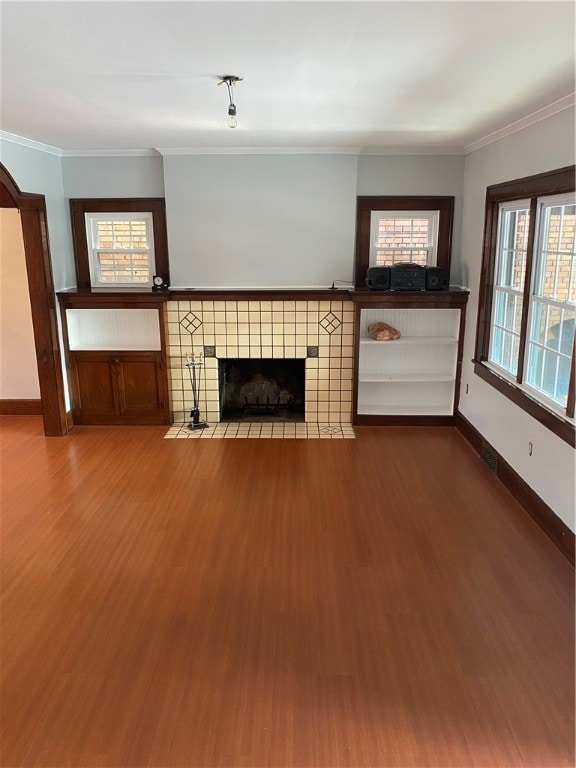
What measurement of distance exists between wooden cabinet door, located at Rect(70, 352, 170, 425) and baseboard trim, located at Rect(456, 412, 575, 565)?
3.14 m

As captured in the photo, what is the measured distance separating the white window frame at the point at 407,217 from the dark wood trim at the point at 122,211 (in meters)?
2.11

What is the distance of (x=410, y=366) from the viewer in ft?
19.3

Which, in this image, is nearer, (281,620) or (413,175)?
Answer: (281,620)

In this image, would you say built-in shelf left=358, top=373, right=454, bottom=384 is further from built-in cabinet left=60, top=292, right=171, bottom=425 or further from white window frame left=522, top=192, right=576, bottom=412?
built-in cabinet left=60, top=292, right=171, bottom=425

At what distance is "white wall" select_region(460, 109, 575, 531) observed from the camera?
11.3 ft

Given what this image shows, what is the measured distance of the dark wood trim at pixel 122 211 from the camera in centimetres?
570

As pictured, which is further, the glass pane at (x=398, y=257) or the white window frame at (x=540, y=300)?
the glass pane at (x=398, y=257)

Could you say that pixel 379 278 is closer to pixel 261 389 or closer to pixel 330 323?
pixel 330 323

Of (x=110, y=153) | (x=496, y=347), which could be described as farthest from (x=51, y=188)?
(x=496, y=347)

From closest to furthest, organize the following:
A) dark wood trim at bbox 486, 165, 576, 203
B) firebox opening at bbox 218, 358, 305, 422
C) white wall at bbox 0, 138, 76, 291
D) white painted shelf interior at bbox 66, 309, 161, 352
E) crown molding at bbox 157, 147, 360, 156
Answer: dark wood trim at bbox 486, 165, 576, 203
white wall at bbox 0, 138, 76, 291
crown molding at bbox 157, 147, 360, 156
white painted shelf interior at bbox 66, 309, 161, 352
firebox opening at bbox 218, 358, 305, 422

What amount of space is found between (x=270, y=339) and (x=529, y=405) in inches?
103

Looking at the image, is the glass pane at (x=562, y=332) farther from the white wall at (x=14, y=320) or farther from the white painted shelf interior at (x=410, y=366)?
the white wall at (x=14, y=320)

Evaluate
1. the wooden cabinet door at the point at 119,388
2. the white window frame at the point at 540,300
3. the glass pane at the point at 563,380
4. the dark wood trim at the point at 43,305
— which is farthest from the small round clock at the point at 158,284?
the glass pane at the point at 563,380

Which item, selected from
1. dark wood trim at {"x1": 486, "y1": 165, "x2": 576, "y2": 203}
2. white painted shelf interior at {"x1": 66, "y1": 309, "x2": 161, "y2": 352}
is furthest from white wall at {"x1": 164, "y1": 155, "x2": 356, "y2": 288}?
dark wood trim at {"x1": 486, "y1": 165, "x2": 576, "y2": 203}
